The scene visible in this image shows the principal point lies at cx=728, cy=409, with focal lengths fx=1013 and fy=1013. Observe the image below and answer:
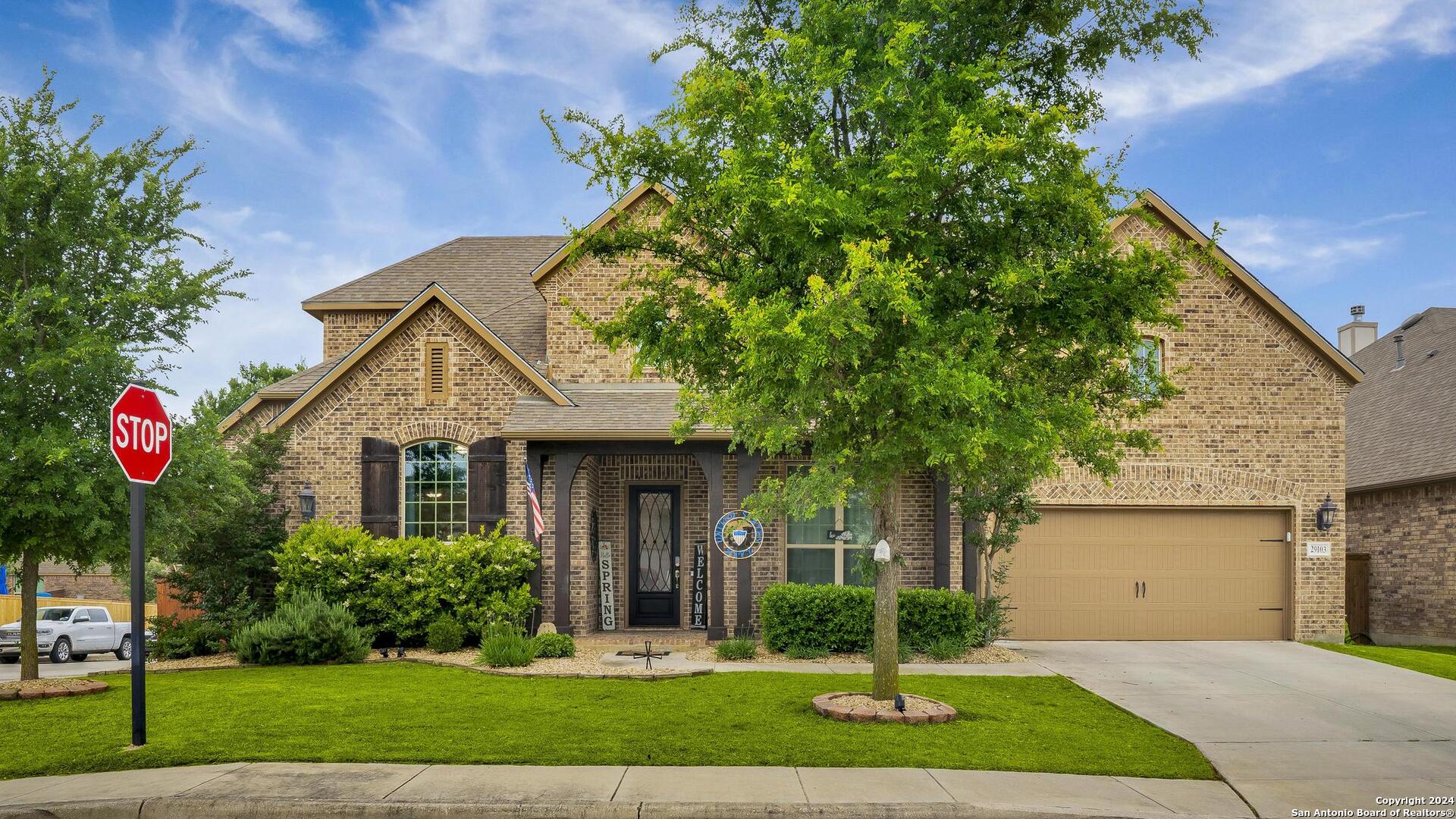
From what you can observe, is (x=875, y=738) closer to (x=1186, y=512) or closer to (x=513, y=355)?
(x=513, y=355)

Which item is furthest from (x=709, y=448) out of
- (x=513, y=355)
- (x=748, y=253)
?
(x=748, y=253)

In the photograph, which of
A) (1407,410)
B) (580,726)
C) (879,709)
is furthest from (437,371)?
(1407,410)

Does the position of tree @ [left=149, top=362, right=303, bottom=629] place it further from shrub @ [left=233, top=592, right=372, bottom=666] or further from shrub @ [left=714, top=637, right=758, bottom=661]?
shrub @ [left=714, top=637, right=758, bottom=661]

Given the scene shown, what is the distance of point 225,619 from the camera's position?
618 inches

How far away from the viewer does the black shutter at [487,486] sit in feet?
54.3

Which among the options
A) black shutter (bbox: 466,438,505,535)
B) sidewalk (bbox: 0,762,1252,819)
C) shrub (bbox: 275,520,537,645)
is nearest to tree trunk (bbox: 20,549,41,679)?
shrub (bbox: 275,520,537,645)

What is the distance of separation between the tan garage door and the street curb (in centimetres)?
1110

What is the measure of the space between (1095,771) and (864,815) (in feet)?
7.77

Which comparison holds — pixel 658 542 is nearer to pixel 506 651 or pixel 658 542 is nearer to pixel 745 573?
pixel 745 573

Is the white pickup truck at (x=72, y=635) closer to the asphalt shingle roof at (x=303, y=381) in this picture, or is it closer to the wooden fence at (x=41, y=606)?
the wooden fence at (x=41, y=606)

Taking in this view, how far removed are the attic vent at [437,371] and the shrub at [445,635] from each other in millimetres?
3805

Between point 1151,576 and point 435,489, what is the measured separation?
12.5m

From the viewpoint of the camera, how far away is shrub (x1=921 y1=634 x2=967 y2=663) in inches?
570

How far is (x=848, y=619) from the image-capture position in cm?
1492
